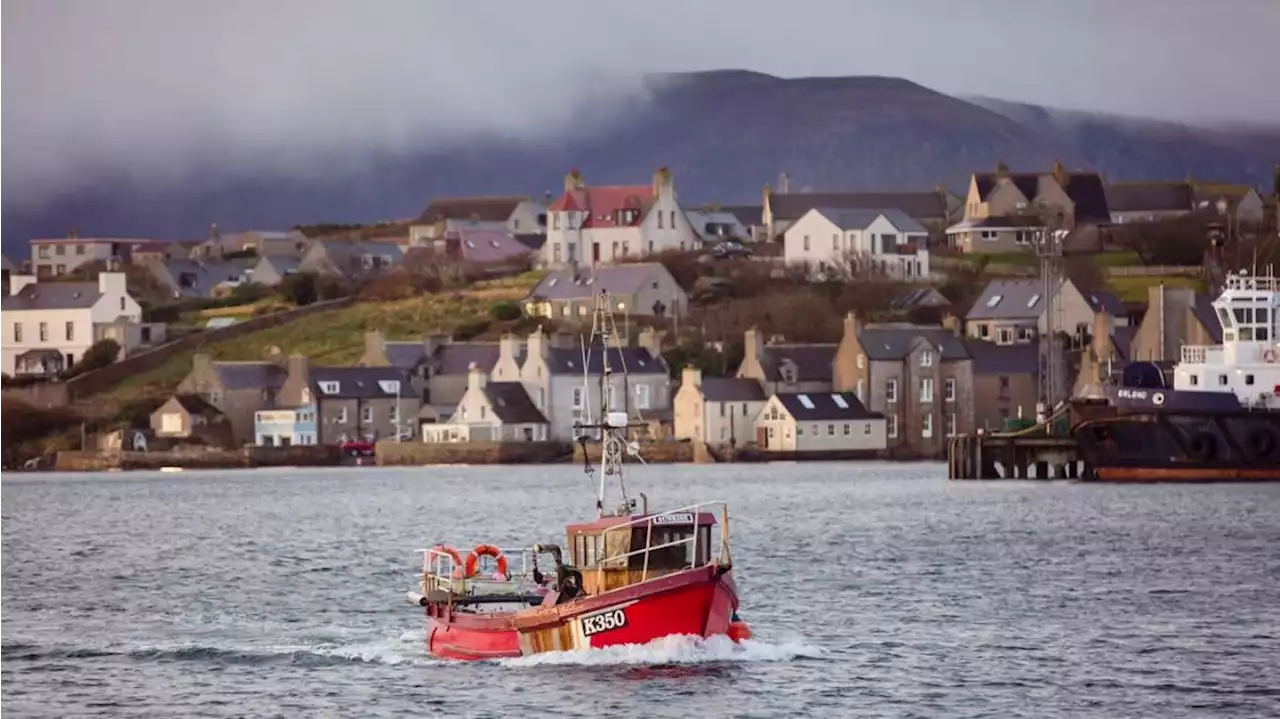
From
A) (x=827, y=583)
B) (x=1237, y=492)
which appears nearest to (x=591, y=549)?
(x=827, y=583)

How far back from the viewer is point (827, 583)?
63688 mm

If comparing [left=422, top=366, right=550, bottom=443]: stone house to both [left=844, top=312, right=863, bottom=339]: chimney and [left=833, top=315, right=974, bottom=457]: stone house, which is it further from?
[left=844, top=312, right=863, bottom=339]: chimney

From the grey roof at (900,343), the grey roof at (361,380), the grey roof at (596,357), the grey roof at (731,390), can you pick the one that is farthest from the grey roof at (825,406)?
the grey roof at (361,380)

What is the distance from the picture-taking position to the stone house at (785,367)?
500 feet

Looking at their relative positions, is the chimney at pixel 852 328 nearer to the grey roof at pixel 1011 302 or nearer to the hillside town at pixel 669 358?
the hillside town at pixel 669 358

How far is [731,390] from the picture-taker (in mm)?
150375

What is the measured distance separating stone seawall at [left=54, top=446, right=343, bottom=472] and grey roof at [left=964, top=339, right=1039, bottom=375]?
37.0 m

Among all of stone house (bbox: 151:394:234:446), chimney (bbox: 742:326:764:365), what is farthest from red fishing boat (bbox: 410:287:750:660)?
stone house (bbox: 151:394:234:446)

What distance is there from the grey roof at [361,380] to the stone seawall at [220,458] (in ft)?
11.3

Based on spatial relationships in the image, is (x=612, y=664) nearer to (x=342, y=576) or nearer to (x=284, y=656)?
(x=284, y=656)


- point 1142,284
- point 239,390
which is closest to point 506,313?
point 239,390

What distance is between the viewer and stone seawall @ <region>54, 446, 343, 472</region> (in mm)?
157125

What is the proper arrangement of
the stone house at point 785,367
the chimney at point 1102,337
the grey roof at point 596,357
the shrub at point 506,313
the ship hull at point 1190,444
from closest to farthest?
the ship hull at point 1190,444 → the chimney at point 1102,337 → the stone house at point 785,367 → the grey roof at point 596,357 → the shrub at point 506,313

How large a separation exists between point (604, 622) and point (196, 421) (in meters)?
117
